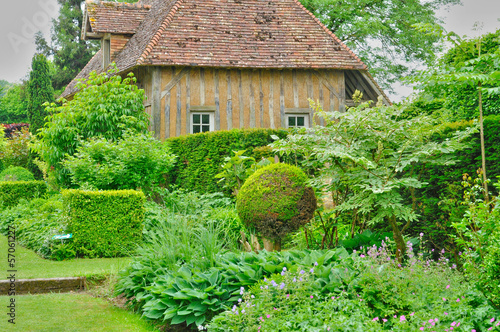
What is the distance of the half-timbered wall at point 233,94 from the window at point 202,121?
0.63 ft

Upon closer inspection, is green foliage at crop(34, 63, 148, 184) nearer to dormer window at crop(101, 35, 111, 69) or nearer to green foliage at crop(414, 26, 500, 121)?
dormer window at crop(101, 35, 111, 69)

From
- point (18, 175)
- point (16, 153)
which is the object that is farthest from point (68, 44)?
point (18, 175)

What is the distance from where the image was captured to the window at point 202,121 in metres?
15.0

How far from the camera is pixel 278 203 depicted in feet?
22.1

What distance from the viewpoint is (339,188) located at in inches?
277

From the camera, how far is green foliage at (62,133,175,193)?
34.3 feet

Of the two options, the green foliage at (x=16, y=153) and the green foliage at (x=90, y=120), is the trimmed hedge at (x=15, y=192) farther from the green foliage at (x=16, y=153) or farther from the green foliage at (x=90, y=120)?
the green foliage at (x=16, y=153)

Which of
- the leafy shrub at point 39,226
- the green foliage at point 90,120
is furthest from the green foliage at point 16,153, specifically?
the leafy shrub at point 39,226

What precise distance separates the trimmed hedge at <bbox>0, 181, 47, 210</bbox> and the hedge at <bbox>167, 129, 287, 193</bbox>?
5.13 meters

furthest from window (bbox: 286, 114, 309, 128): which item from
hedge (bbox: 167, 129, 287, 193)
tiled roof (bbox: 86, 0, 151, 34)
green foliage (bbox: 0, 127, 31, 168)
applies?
green foliage (bbox: 0, 127, 31, 168)

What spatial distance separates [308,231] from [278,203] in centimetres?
86

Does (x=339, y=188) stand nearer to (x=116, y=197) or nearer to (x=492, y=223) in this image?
(x=492, y=223)

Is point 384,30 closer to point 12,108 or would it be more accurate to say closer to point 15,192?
point 15,192

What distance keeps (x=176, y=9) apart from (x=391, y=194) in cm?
1213
